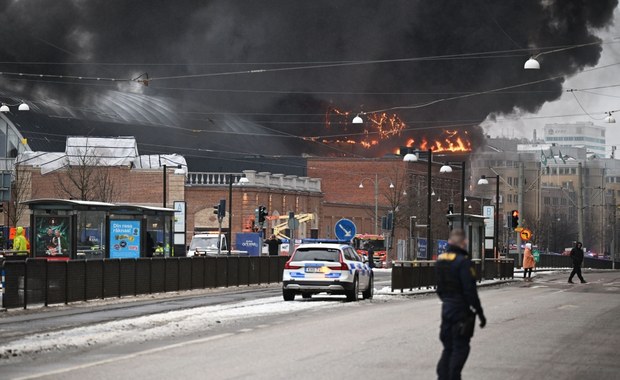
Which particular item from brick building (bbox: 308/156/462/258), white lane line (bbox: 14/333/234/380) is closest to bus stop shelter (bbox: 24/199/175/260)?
white lane line (bbox: 14/333/234/380)

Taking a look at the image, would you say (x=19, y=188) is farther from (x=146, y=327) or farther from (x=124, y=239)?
(x=146, y=327)

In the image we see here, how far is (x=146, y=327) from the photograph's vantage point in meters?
23.4

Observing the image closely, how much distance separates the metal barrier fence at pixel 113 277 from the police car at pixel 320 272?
180 inches

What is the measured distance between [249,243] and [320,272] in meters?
31.7

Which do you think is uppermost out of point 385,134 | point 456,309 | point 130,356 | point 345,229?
point 385,134

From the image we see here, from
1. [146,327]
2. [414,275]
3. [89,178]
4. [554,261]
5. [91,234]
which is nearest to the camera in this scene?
[146,327]

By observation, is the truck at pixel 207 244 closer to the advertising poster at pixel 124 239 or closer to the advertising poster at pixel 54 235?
the advertising poster at pixel 124 239

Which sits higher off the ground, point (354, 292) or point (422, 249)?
point (422, 249)

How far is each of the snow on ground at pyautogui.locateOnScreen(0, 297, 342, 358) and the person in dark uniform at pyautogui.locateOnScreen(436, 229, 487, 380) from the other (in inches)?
269

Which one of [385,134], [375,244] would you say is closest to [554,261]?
[375,244]

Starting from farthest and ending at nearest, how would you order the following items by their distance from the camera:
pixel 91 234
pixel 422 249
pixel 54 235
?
pixel 422 249 → pixel 91 234 → pixel 54 235

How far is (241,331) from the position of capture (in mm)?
22562

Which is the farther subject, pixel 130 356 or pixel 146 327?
pixel 146 327

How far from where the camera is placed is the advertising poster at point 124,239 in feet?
138
